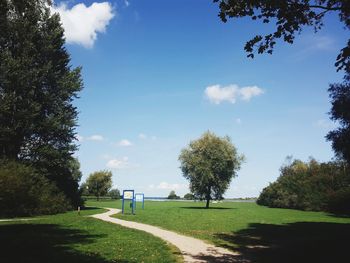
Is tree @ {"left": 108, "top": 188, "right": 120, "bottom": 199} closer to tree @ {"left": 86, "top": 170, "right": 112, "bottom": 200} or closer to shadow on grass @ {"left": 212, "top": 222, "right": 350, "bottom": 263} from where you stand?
tree @ {"left": 86, "top": 170, "right": 112, "bottom": 200}

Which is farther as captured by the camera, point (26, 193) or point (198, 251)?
point (26, 193)

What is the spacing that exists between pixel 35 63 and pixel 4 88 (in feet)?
15.2

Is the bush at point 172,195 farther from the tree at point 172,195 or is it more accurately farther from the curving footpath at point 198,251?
the curving footpath at point 198,251

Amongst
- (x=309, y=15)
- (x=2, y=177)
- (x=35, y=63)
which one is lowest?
(x=2, y=177)

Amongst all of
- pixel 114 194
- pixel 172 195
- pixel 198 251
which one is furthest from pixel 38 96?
pixel 172 195

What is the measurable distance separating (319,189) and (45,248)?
48.6 meters

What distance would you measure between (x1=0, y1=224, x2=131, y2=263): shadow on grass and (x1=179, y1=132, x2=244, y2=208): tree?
A: 36757 millimetres

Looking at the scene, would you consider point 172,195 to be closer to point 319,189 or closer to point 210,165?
point 210,165

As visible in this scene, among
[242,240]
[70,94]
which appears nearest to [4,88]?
[70,94]

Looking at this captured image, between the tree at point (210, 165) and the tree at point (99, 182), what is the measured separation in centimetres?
4612

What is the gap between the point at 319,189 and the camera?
181 ft

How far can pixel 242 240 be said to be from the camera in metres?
18.9

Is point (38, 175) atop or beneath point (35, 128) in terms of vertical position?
beneath

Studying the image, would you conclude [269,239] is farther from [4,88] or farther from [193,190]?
[193,190]
